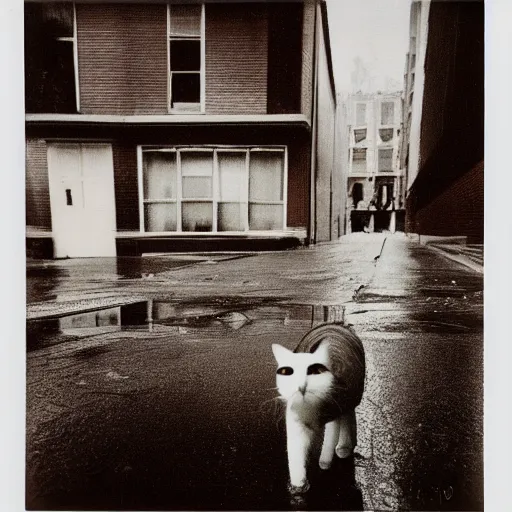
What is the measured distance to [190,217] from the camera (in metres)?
1.62

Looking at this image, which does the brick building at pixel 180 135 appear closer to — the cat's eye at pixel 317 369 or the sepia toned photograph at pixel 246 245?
the sepia toned photograph at pixel 246 245

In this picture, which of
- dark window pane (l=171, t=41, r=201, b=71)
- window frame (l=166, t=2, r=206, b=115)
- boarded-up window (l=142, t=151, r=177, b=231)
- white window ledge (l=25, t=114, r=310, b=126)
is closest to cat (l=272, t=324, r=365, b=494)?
boarded-up window (l=142, t=151, r=177, b=231)

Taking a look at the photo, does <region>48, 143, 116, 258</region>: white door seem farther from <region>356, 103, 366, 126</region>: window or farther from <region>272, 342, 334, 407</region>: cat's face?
<region>356, 103, 366, 126</region>: window

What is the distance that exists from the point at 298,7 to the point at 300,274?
90 centimetres

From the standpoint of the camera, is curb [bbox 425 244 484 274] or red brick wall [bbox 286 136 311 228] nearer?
curb [bbox 425 244 484 274]

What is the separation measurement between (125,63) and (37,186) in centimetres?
54

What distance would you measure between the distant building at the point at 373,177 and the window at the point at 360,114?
17 mm

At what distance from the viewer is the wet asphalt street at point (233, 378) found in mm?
1341

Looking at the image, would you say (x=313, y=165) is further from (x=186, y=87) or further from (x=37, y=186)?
(x=37, y=186)

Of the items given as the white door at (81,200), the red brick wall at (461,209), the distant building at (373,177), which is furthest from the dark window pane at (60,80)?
the red brick wall at (461,209)

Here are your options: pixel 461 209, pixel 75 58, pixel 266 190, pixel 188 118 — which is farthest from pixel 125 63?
pixel 461 209

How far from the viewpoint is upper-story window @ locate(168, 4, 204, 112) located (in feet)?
5.28
